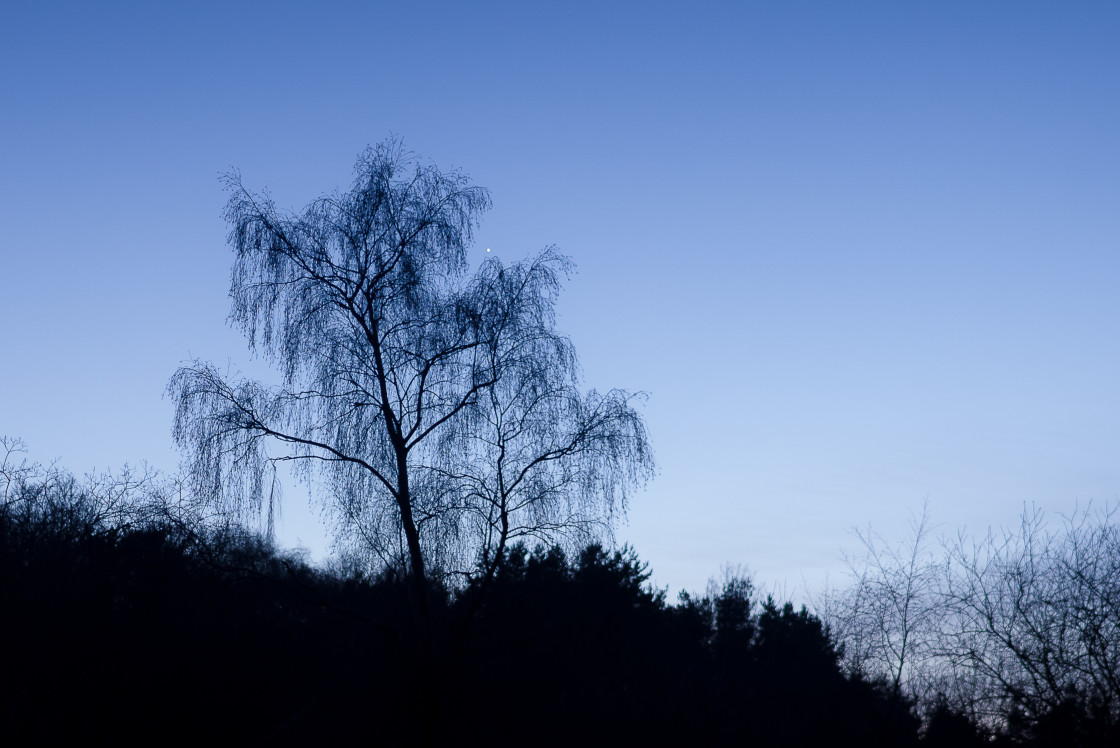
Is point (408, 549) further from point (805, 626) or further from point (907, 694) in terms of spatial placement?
point (805, 626)

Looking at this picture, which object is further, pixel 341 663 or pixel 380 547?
pixel 341 663

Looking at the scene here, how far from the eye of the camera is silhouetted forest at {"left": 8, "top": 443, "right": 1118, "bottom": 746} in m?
16.0

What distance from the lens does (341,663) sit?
88.0 ft

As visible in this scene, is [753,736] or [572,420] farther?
[753,736]

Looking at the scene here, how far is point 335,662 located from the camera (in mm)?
26734

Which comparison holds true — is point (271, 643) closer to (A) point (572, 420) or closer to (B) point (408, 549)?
(B) point (408, 549)

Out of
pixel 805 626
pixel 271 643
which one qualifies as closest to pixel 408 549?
pixel 271 643

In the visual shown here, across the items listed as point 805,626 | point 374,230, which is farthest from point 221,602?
point 805,626

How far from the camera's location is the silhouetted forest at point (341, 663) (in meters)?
16.0

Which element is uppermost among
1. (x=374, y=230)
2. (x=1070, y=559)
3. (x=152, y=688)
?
(x=374, y=230)

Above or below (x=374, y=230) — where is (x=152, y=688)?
below

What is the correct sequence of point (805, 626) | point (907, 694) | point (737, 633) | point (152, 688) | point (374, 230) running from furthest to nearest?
1. point (737, 633)
2. point (805, 626)
3. point (907, 694)
4. point (152, 688)
5. point (374, 230)

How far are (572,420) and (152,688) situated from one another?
10055mm

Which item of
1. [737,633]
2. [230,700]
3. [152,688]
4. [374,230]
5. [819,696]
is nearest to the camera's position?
[374,230]
